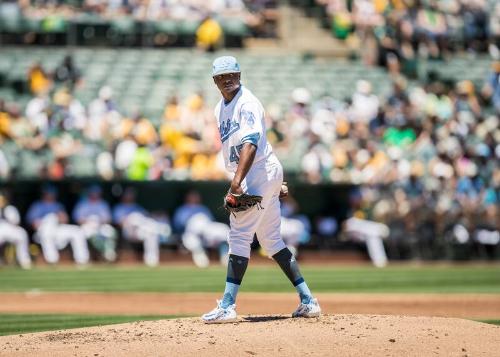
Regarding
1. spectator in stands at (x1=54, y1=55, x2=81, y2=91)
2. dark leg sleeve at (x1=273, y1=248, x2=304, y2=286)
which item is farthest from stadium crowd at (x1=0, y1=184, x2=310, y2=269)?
dark leg sleeve at (x1=273, y1=248, x2=304, y2=286)

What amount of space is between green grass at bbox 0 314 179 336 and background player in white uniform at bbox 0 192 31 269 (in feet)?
27.0

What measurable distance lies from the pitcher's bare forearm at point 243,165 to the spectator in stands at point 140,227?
12.1m

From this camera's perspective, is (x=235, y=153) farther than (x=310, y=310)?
No

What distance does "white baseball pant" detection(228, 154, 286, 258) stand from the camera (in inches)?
314

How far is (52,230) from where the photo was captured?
1922 cm

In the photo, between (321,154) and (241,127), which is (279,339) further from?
(321,154)

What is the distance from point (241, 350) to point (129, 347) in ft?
2.51

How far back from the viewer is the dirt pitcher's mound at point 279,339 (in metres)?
6.86

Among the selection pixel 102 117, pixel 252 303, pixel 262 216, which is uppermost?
pixel 262 216

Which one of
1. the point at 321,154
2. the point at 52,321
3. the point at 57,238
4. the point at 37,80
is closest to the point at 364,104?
the point at 321,154

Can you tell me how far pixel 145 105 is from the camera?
72.7ft

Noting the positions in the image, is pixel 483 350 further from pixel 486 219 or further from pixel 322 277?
pixel 486 219

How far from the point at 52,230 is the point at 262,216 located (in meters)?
11.7

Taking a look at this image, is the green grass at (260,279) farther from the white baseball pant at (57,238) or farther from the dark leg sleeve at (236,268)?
the dark leg sleeve at (236,268)
